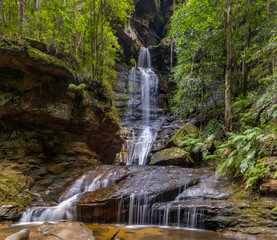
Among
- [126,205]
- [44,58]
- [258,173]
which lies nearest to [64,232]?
[126,205]

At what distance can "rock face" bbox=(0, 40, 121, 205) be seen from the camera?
6.93m

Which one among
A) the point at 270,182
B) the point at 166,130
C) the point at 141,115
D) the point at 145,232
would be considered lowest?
the point at 145,232

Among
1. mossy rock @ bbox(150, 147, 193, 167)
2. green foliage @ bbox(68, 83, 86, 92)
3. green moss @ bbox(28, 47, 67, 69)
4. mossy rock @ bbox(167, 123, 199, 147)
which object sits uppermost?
green moss @ bbox(28, 47, 67, 69)

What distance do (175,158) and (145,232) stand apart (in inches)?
221

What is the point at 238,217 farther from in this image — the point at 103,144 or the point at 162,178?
the point at 103,144

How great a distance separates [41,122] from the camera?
26.7ft

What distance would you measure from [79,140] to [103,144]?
1654 mm

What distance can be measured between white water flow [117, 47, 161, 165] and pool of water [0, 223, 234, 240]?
7578mm

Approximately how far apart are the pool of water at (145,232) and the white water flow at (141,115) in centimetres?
758

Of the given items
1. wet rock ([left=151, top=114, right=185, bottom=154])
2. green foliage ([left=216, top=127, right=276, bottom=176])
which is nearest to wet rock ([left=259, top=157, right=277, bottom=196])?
green foliage ([left=216, top=127, right=276, bottom=176])

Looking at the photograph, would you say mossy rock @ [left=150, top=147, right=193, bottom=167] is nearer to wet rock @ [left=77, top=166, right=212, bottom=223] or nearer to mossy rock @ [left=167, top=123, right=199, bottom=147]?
mossy rock @ [left=167, top=123, right=199, bottom=147]

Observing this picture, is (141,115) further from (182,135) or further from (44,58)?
(44,58)

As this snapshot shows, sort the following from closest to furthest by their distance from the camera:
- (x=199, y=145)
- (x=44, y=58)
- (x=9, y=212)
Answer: (x=9, y=212) < (x=44, y=58) < (x=199, y=145)

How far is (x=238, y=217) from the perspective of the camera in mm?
4746
